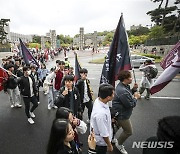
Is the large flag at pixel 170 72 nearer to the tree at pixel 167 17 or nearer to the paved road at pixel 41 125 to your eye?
the paved road at pixel 41 125

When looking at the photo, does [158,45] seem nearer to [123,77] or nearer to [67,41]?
[123,77]

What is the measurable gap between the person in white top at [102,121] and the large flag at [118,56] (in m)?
1.42

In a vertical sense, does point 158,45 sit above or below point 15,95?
above

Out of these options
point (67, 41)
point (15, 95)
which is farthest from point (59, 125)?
point (67, 41)

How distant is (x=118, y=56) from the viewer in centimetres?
416

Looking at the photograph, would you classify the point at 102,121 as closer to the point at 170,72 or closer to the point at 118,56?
the point at 170,72

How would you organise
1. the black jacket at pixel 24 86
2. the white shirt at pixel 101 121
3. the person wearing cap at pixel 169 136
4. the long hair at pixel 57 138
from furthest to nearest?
the black jacket at pixel 24 86 < the white shirt at pixel 101 121 < the long hair at pixel 57 138 < the person wearing cap at pixel 169 136

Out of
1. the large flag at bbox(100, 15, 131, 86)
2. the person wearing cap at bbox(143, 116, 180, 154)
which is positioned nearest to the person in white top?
the person wearing cap at bbox(143, 116, 180, 154)

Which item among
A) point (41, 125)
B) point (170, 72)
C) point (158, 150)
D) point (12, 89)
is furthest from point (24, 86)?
point (158, 150)

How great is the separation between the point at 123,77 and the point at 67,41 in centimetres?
13998

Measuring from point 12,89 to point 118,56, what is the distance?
4237mm

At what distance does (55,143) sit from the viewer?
1921 mm

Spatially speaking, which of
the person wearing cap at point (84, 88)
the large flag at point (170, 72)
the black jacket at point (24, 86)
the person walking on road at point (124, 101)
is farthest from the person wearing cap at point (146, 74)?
the black jacket at point (24, 86)

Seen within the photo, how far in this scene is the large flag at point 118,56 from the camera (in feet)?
13.5
